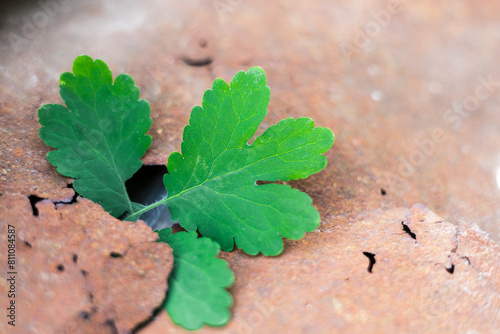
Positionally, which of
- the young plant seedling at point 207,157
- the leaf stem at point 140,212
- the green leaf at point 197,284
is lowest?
the leaf stem at point 140,212

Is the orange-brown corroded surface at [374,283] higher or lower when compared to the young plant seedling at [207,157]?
lower

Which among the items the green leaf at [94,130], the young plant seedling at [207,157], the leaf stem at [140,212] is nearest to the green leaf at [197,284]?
the young plant seedling at [207,157]

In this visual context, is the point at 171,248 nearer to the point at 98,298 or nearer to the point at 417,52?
the point at 98,298

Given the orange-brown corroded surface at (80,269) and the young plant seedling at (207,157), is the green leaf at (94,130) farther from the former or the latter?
the orange-brown corroded surface at (80,269)

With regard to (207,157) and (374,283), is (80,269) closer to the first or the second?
(207,157)

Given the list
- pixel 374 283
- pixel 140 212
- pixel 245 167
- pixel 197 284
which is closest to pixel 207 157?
pixel 245 167

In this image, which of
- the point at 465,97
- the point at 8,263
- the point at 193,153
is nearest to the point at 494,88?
the point at 465,97
